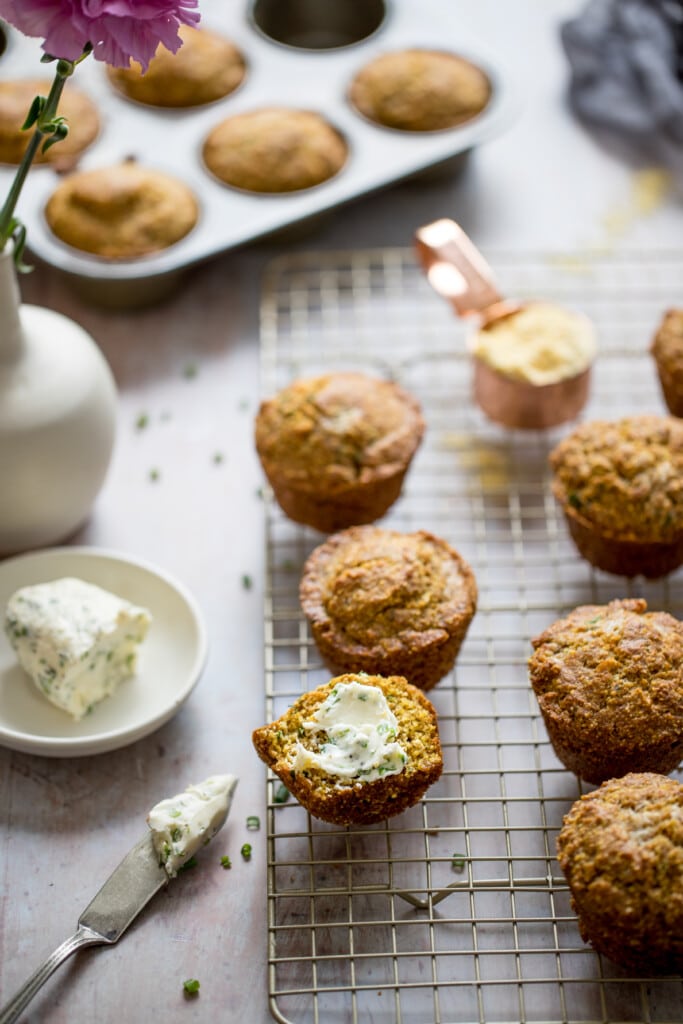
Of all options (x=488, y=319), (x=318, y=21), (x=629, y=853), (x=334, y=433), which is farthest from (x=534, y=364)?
(x=318, y=21)

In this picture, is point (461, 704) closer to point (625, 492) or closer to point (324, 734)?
point (324, 734)

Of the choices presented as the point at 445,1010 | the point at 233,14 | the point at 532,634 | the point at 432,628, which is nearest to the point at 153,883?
the point at 445,1010

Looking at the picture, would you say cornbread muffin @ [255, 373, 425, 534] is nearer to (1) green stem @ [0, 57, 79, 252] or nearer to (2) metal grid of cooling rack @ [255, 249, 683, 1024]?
(2) metal grid of cooling rack @ [255, 249, 683, 1024]

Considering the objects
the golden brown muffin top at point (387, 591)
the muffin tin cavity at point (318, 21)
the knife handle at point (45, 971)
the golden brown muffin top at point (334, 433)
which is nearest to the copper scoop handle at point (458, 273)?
the golden brown muffin top at point (334, 433)

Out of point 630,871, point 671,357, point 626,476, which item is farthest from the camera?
point 671,357

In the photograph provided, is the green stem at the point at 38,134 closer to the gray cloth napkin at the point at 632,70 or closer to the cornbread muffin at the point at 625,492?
the cornbread muffin at the point at 625,492

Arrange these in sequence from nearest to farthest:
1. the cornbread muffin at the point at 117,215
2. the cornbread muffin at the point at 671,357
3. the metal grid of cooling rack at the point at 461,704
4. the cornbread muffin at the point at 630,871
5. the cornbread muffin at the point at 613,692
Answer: the cornbread muffin at the point at 630,871 < the metal grid of cooling rack at the point at 461,704 < the cornbread muffin at the point at 613,692 < the cornbread muffin at the point at 671,357 < the cornbread muffin at the point at 117,215

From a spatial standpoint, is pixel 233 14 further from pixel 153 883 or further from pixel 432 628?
pixel 153 883

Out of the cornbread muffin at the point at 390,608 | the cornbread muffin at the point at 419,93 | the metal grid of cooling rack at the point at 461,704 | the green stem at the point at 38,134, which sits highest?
the green stem at the point at 38,134
